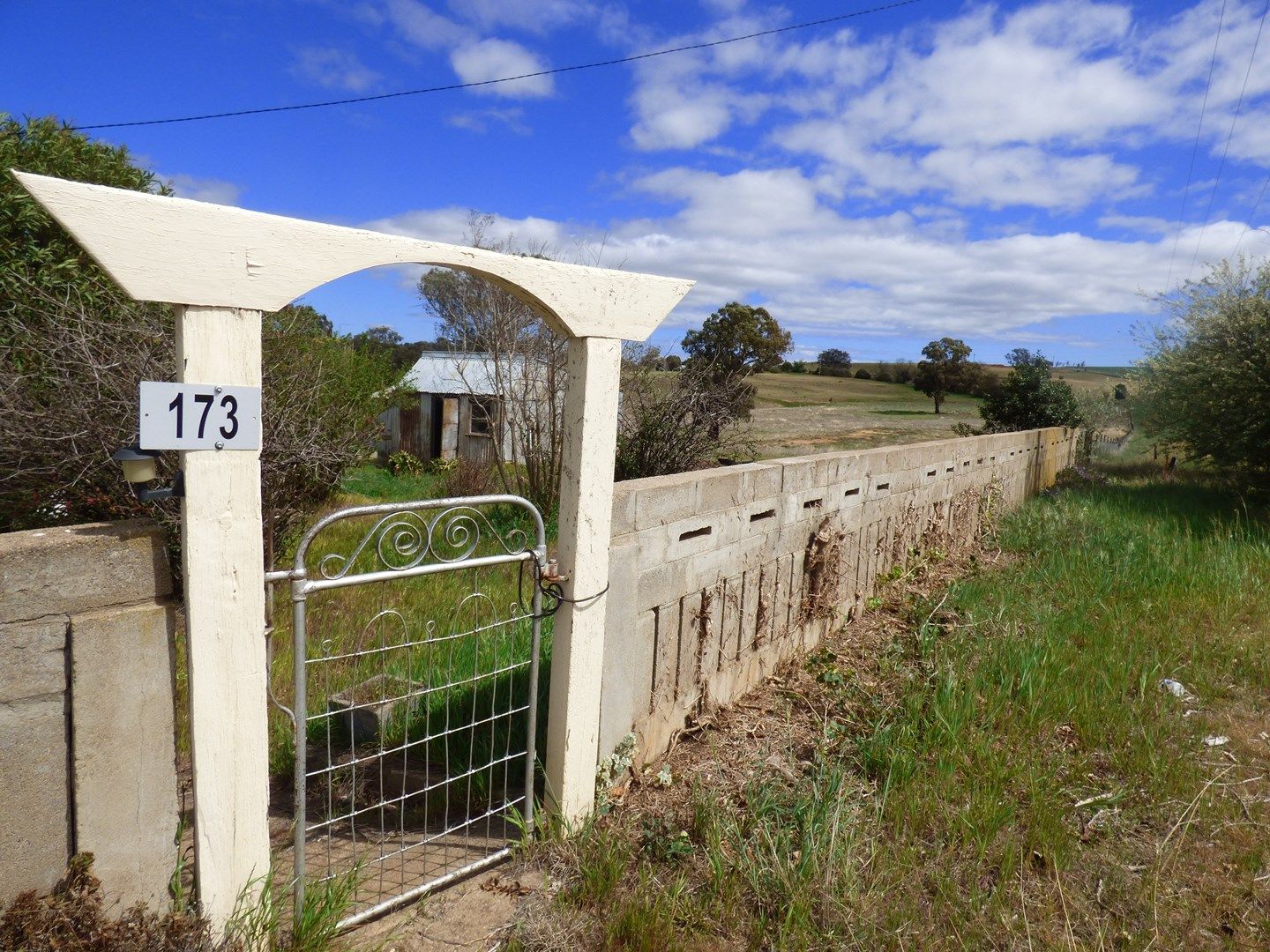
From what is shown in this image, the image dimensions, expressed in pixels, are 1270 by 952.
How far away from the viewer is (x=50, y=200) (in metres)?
1.97

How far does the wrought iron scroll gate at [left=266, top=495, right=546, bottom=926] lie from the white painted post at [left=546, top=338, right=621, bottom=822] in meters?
0.12

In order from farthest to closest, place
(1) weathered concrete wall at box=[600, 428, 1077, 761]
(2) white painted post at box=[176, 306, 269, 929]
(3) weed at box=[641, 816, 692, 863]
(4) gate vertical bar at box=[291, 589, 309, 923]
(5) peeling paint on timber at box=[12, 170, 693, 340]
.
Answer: (1) weathered concrete wall at box=[600, 428, 1077, 761] → (3) weed at box=[641, 816, 692, 863] → (4) gate vertical bar at box=[291, 589, 309, 923] → (2) white painted post at box=[176, 306, 269, 929] → (5) peeling paint on timber at box=[12, 170, 693, 340]

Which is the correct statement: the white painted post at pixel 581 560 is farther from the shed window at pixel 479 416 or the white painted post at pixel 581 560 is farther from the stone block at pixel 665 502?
the shed window at pixel 479 416

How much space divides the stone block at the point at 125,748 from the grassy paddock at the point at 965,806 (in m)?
1.25

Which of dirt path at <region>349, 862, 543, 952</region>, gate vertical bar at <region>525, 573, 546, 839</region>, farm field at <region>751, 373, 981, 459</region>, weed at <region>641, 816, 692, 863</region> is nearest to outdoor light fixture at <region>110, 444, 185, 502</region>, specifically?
gate vertical bar at <region>525, 573, 546, 839</region>

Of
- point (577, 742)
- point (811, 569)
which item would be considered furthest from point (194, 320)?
point (811, 569)

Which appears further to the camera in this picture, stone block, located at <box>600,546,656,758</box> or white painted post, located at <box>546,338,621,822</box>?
stone block, located at <box>600,546,656,758</box>

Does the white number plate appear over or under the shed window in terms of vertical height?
over

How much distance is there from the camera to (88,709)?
2174mm

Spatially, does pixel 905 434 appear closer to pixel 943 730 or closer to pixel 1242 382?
pixel 1242 382

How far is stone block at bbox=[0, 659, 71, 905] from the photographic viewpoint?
82.1 inches

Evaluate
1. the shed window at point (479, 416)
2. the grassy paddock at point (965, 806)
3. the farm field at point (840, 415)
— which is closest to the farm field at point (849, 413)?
the farm field at point (840, 415)

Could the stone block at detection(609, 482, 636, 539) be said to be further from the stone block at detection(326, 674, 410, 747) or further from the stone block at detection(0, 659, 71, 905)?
the stone block at detection(0, 659, 71, 905)

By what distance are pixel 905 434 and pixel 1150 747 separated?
19.3m
